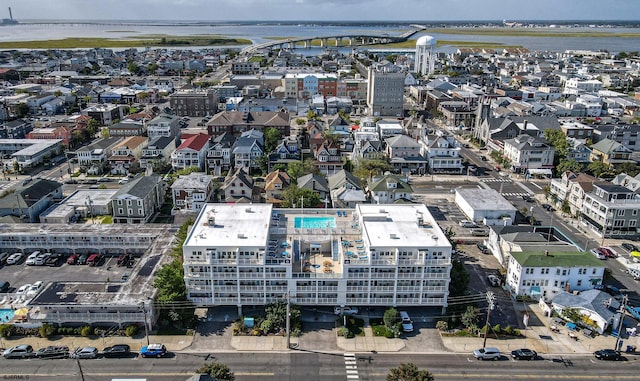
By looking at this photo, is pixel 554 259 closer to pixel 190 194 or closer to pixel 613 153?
pixel 190 194

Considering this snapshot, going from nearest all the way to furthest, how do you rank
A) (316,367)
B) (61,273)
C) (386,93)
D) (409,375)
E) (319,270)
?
(409,375) → (316,367) → (319,270) → (61,273) → (386,93)

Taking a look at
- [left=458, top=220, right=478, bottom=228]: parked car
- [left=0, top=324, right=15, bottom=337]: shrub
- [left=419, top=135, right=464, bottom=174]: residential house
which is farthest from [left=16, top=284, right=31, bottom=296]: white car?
[left=419, top=135, right=464, bottom=174]: residential house

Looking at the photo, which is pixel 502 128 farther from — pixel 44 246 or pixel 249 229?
pixel 44 246

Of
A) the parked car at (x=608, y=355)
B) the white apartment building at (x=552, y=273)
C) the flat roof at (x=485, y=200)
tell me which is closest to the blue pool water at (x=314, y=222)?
the white apartment building at (x=552, y=273)

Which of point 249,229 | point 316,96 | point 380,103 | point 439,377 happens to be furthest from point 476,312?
point 316,96

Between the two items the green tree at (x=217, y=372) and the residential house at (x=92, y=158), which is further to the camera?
the residential house at (x=92, y=158)

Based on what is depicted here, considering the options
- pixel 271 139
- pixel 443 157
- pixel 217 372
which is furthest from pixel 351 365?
pixel 271 139

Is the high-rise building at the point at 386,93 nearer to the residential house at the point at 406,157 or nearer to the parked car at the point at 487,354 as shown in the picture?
the residential house at the point at 406,157
